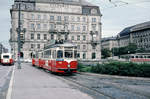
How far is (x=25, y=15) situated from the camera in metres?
79.8

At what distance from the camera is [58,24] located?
3297 inches

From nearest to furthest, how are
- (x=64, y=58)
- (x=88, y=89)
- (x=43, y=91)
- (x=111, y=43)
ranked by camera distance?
1. (x=43, y=91)
2. (x=88, y=89)
3. (x=64, y=58)
4. (x=111, y=43)

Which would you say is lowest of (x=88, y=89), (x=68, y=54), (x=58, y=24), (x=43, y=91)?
(x=88, y=89)

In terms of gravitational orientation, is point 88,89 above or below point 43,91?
below

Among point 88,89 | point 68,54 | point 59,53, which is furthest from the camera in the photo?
point 68,54

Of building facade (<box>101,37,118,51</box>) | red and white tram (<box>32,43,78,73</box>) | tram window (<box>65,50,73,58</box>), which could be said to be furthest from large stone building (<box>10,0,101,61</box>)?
building facade (<box>101,37,118,51</box>)

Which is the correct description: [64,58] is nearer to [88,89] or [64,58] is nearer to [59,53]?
[59,53]

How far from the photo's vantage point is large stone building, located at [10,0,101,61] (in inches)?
3135

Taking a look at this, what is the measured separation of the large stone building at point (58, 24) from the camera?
7962cm

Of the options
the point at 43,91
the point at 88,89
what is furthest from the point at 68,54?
the point at 43,91

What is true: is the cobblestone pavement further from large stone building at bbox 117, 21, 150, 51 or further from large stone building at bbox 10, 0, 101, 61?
large stone building at bbox 117, 21, 150, 51

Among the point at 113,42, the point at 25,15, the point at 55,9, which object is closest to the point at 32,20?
the point at 25,15

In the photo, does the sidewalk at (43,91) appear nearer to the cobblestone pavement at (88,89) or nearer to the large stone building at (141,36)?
the cobblestone pavement at (88,89)

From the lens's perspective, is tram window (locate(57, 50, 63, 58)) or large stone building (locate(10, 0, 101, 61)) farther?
large stone building (locate(10, 0, 101, 61))
